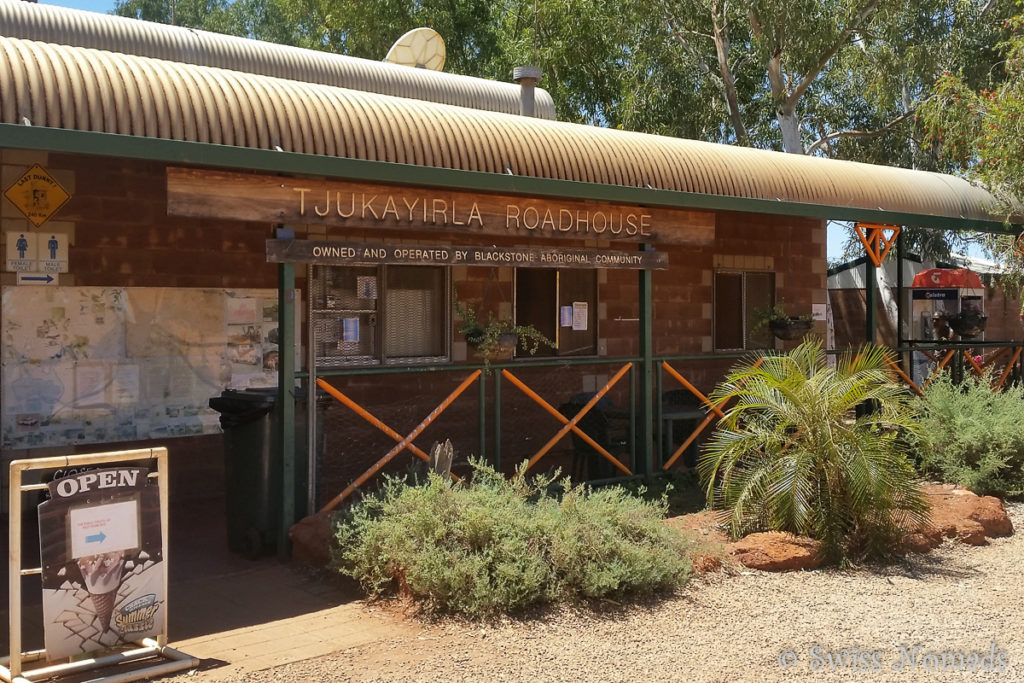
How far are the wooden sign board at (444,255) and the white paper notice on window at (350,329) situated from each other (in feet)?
7.42

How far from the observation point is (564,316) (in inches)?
442

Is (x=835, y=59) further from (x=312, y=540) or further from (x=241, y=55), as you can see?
(x=312, y=540)

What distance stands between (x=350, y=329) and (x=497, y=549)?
4.29 metres

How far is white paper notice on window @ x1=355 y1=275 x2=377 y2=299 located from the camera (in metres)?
9.84

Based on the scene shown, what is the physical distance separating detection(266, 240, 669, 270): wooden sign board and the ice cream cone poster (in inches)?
88.3

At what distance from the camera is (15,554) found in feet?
15.3

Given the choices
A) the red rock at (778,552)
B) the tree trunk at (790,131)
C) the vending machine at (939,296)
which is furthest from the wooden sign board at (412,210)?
the tree trunk at (790,131)

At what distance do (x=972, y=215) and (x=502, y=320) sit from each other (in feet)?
18.9

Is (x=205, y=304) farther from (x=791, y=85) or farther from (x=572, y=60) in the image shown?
(x=791, y=85)

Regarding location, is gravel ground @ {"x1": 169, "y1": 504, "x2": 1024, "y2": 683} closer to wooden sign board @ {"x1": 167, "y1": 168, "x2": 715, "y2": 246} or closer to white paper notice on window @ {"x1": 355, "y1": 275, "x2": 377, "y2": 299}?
wooden sign board @ {"x1": 167, "y1": 168, "x2": 715, "y2": 246}

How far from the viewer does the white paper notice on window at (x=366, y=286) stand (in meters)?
9.84

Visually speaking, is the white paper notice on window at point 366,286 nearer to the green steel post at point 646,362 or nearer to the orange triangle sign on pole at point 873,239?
the green steel post at point 646,362

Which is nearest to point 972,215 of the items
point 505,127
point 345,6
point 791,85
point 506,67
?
point 505,127

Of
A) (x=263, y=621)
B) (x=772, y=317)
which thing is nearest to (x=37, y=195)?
(x=263, y=621)
